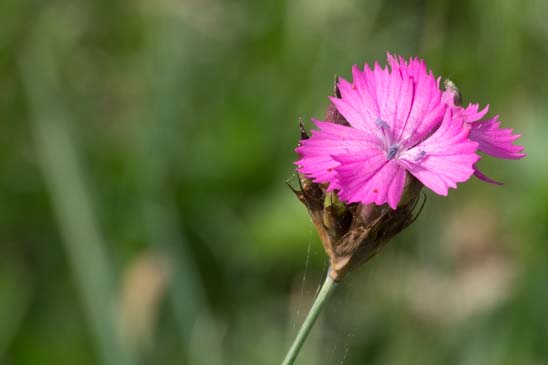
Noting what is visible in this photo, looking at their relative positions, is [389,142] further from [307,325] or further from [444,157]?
[307,325]

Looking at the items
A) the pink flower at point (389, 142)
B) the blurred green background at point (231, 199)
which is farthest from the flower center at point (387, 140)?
the blurred green background at point (231, 199)

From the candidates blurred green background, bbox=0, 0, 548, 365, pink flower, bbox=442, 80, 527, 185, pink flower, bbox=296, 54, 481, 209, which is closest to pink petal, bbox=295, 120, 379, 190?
pink flower, bbox=296, 54, 481, 209

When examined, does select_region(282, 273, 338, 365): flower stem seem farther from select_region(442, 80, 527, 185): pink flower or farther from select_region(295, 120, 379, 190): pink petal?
select_region(442, 80, 527, 185): pink flower

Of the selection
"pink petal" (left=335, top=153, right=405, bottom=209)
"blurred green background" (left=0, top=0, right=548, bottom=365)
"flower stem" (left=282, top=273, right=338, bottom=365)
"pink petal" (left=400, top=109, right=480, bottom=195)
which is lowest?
"blurred green background" (left=0, top=0, right=548, bottom=365)

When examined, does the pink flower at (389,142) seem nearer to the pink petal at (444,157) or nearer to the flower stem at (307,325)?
the pink petal at (444,157)

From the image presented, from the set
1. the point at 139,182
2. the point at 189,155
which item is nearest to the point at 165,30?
the point at 189,155

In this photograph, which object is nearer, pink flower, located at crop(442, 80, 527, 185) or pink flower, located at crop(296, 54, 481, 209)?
pink flower, located at crop(296, 54, 481, 209)
